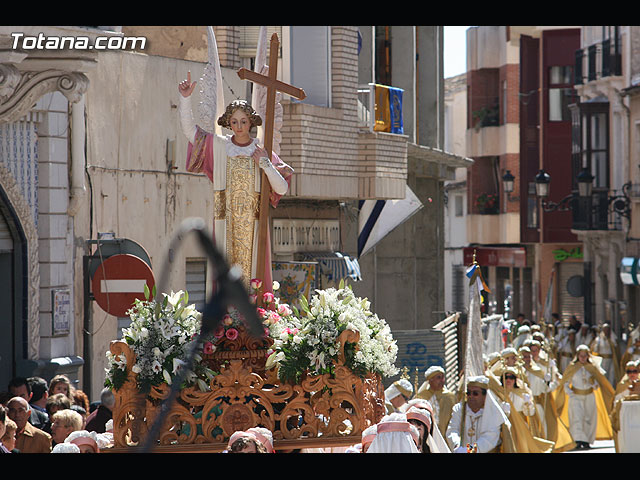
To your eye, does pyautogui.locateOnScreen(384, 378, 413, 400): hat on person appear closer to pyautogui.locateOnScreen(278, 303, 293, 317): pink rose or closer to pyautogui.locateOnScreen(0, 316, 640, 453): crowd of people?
pyautogui.locateOnScreen(0, 316, 640, 453): crowd of people

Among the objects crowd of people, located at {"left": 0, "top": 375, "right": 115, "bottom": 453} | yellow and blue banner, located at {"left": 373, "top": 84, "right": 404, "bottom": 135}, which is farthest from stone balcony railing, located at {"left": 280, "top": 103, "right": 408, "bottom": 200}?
crowd of people, located at {"left": 0, "top": 375, "right": 115, "bottom": 453}

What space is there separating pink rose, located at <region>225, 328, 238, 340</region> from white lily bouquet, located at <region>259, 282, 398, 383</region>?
233 millimetres

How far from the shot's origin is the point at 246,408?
904 cm

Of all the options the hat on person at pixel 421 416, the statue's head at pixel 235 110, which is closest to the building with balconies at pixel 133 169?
the statue's head at pixel 235 110

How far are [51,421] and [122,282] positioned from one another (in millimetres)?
3494

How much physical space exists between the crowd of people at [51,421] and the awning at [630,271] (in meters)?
25.8

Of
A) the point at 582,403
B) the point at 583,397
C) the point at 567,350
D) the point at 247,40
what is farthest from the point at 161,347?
the point at 567,350

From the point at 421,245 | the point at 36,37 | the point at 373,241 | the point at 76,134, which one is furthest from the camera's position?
the point at 421,245

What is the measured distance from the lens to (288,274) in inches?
812

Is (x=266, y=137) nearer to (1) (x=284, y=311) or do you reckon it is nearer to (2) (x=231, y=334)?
(1) (x=284, y=311)
